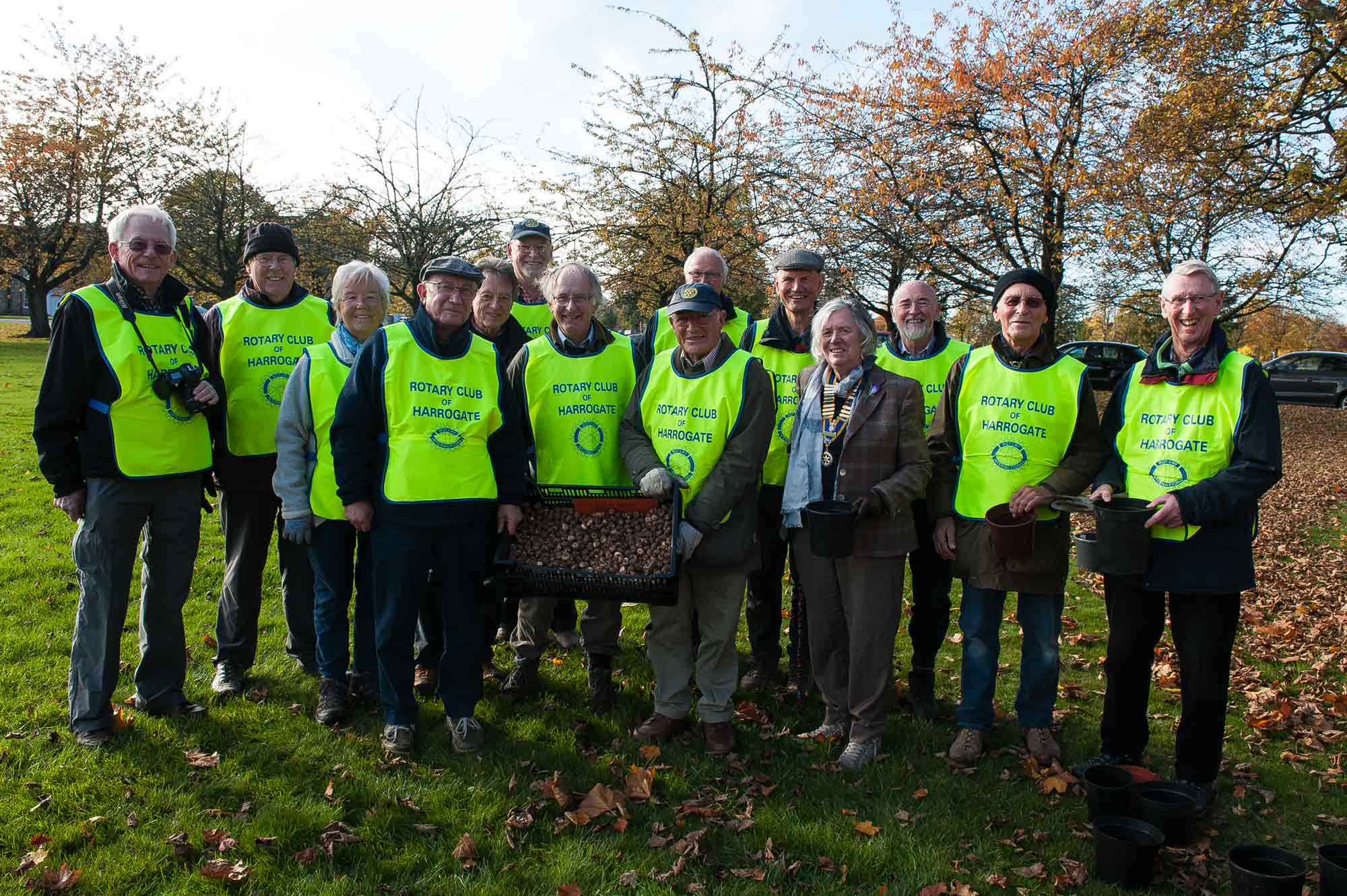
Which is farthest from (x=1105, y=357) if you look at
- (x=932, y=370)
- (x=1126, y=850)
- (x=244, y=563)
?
(x=244, y=563)

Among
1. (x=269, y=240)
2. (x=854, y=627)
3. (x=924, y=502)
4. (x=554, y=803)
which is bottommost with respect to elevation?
(x=554, y=803)

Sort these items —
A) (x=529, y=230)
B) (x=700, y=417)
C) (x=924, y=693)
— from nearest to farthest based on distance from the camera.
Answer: (x=700, y=417)
(x=924, y=693)
(x=529, y=230)

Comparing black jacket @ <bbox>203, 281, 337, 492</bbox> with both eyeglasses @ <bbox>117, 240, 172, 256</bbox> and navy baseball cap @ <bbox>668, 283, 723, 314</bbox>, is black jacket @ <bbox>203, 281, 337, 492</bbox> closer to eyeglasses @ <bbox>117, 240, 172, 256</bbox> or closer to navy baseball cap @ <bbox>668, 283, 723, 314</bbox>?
eyeglasses @ <bbox>117, 240, 172, 256</bbox>

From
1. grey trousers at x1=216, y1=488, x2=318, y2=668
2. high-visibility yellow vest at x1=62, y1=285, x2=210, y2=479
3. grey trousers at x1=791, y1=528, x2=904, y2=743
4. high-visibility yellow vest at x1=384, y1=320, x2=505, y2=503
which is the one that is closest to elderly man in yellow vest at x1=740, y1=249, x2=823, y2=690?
grey trousers at x1=791, y1=528, x2=904, y2=743

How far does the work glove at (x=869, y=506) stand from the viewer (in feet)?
13.5

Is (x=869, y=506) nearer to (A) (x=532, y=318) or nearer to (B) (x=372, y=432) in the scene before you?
(B) (x=372, y=432)

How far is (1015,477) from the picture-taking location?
4.29 meters

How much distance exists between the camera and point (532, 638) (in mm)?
5160

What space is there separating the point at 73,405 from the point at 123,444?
0.90 feet

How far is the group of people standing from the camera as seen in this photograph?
397 cm

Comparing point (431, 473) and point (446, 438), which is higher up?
point (446, 438)

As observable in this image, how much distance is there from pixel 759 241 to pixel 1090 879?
13.8 m

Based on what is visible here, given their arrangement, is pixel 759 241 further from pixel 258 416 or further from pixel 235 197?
pixel 235 197

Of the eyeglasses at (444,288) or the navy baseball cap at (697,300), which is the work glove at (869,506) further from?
the eyeglasses at (444,288)
